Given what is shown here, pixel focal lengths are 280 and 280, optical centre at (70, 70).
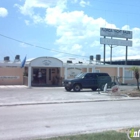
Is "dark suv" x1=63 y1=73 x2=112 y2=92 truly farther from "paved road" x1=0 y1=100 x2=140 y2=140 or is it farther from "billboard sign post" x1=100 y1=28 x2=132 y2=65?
"billboard sign post" x1=100 y1=28 x2=132 y2=65

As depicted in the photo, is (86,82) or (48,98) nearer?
(48,98)

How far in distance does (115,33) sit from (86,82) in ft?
70.9

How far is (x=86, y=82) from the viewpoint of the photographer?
27484 millimetres

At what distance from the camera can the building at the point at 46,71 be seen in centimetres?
3372

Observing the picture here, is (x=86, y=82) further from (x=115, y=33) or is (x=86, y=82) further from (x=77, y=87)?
(x=115, y=33)

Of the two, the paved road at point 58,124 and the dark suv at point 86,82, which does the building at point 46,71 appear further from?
the paved road at point 58,124

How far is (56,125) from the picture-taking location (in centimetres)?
991

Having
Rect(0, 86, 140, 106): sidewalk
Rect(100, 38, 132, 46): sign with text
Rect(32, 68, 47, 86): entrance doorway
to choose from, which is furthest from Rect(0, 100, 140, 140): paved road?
Rect(100, 38, 132, 46): sign with text

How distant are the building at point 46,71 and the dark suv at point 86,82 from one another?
4727 millimetres

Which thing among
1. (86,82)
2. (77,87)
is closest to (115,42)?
(86,82)

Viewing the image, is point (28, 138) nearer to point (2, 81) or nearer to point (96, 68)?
point (2, 81)

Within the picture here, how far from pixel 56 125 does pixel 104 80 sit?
1794 cm

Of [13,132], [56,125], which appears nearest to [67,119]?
→ [56,125]

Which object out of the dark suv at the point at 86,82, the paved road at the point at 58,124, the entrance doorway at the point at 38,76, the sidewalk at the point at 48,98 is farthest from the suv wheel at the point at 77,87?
the paved road at the point at 58,124
